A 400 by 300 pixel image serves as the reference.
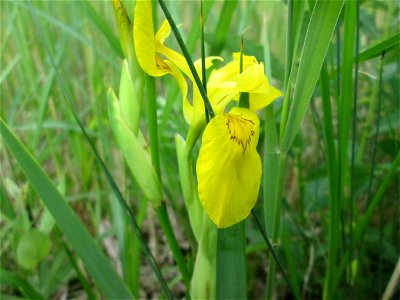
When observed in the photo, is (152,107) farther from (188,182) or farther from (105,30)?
(105,30)

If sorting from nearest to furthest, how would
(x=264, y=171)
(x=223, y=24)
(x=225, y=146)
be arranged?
1. (x=225, y=146)
2. (x=264, y=171)
3. (x=223, y=24)

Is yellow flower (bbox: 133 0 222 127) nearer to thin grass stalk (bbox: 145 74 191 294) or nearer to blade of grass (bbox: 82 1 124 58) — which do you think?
thin grass stalk (bbox: 145 74 191 294)

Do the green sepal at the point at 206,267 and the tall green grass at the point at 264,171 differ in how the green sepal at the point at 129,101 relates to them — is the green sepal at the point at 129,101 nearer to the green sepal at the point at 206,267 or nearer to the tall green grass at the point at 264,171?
the tall green grass at the point at 264,171

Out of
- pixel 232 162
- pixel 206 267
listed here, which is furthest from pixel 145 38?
Result: pixel 206 267

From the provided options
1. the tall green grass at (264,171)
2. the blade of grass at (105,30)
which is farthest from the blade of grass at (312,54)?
the blade of grass at (105,30)

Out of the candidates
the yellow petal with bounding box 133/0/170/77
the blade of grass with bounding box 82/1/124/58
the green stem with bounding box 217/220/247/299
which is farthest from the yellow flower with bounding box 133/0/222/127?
the blade of grass with bounding box 82/1/124/58
